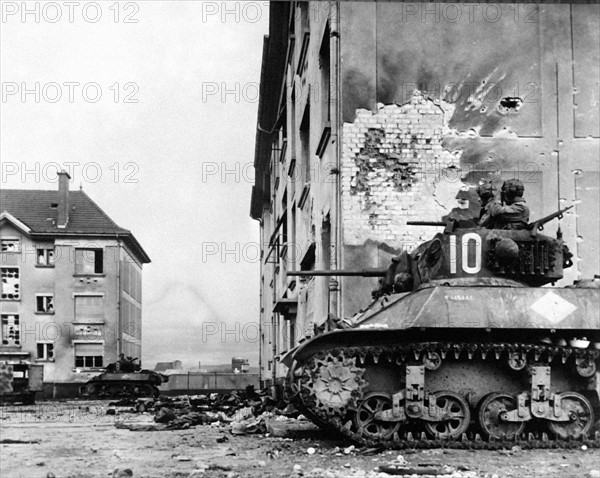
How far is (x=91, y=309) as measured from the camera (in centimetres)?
4059

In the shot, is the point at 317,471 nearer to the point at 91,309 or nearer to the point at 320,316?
the point at 320,316

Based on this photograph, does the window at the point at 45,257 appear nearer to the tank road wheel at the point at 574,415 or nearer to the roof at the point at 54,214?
the roof at the point at 54,214

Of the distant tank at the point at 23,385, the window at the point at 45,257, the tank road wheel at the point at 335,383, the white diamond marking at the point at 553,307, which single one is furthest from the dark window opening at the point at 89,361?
the white diamond marking at the point at 553,307

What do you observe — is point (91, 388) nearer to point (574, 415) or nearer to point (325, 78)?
point (325, 78)

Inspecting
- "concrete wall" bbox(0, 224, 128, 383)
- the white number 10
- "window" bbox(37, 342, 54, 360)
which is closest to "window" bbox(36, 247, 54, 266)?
"concrete wall" bbox(0, 224, 128, 383)

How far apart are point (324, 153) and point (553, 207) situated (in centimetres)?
399

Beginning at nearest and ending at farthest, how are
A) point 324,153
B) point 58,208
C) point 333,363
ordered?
point 333,363 → point 324,153 → point 58,208

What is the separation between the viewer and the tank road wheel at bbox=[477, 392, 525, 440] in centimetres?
1105

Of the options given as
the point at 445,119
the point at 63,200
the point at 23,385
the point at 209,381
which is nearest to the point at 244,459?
the point at 445,119

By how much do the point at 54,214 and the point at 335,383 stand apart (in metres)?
31.2

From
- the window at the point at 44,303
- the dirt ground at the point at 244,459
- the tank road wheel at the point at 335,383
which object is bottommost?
the dirt ground at the point at 244,459

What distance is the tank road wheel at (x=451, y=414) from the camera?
11.0 m

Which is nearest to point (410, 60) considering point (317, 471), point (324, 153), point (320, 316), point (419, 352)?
point (324, 153)

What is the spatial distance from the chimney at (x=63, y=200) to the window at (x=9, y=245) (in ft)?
6.20
